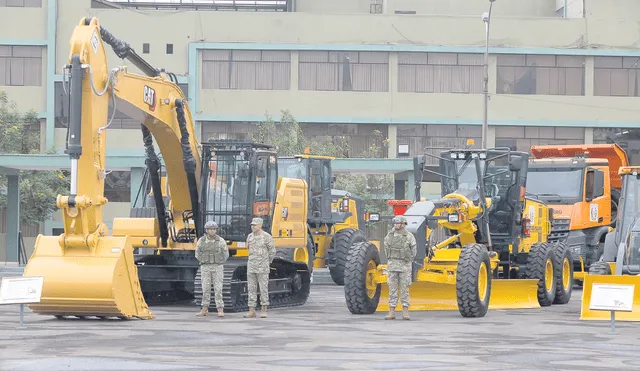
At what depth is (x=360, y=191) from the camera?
168 feet

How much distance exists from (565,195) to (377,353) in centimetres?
1617

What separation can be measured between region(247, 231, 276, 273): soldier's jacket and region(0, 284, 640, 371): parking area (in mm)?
944

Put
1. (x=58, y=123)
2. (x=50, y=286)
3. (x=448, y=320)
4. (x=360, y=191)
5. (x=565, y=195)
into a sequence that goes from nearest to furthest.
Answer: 1. (x=50, y=286)
2. (x=448, y=320)
3. (x=565, y=195)
4. (x=360, y=191)
5. (x=58, y=123)

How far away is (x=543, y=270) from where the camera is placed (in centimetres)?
2367

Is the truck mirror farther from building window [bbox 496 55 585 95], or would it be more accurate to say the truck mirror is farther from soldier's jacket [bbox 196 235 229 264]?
building window [bbox 496 55 585 95]

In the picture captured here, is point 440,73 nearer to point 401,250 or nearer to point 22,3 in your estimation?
point 22,3

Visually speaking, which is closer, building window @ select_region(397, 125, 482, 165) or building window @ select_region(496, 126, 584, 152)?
building window @ select_region(397, 125, 482, 165)

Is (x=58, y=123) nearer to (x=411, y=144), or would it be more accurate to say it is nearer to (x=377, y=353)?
(x=411, y=144)

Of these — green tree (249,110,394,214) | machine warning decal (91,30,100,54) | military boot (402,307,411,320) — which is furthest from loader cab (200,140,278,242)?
green tree (249,110,394,214)

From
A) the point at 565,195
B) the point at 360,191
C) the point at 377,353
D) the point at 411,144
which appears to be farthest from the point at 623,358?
the point at 411,144

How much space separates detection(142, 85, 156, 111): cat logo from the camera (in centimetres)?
2106

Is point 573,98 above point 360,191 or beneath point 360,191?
above

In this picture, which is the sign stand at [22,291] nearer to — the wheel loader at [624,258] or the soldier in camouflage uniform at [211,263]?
the soldier in camouflage uniform at [211,263]

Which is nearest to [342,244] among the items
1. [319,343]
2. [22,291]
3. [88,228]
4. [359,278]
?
[359,278]
